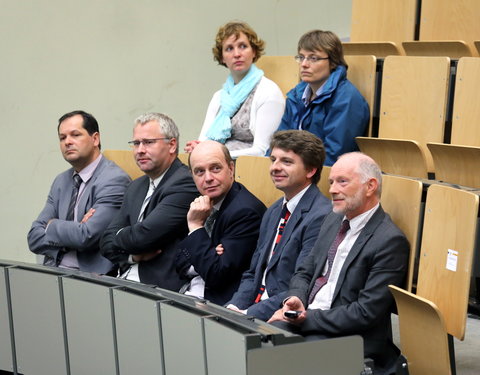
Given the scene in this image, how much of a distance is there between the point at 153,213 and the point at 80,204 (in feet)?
1.83

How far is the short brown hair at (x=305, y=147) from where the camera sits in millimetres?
2570

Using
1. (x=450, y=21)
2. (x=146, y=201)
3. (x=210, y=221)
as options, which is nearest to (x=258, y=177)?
(x=210, y=221)

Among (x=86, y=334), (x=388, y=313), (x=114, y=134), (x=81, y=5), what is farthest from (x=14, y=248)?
(x=388, y=313)

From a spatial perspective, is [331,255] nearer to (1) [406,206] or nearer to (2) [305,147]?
(1) [406,206]

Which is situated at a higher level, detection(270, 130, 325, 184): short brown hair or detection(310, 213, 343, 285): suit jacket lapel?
detection(270, 130, 325, 184): short brown hair

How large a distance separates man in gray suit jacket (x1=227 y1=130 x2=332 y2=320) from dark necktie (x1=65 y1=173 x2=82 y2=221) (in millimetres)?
1007

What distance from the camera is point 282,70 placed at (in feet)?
12.9

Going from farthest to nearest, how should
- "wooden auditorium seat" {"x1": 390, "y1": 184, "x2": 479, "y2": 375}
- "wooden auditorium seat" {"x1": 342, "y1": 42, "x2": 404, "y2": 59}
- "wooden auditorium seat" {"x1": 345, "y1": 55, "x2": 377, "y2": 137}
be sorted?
"wooden auditorium seat" {"x1": 342, "y1": 42, "x2": 404, "y2": 59} → "wooden auditorium seat" {"x1": 345, "y1": 55, "x2": 377, "y2": 137} → "wooden auditorium seat" {"x1": 390, "y1": 184, "x2": 479, "y2": 375}

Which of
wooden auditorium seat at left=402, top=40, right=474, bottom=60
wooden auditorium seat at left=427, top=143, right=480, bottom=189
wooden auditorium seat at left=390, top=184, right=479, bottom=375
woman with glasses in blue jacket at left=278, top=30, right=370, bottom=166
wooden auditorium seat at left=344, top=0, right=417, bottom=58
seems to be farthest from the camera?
wooden auditorium seat at left=344, top=0, right=417, bottom=58

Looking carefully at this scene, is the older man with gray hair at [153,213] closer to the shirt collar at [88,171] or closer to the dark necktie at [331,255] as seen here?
the shirt collar at [88,171]

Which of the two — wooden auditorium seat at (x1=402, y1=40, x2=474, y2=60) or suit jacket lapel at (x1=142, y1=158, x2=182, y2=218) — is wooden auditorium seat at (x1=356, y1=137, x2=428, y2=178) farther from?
suit jacket lapel at (x1=142, y1=158, x2=182, y2=218)

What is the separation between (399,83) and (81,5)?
2.20 meters

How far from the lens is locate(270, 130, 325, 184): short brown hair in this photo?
257 centimetres

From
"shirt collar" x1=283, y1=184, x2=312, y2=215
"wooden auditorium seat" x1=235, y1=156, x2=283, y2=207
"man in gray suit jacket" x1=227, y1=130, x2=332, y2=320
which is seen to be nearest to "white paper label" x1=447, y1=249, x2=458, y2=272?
"man in gray suit jacket" x1=227, y1=130, x2=332, y2=320
